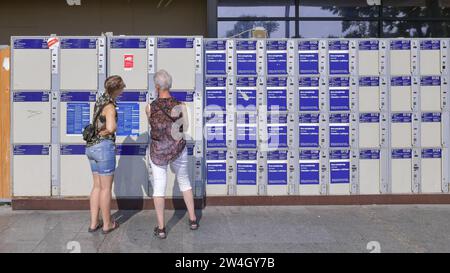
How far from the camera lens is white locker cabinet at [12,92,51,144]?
621 cm

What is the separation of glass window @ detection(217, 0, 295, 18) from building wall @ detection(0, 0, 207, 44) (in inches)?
26.5

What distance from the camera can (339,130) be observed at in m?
6.54

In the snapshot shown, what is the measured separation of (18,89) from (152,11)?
3.83 m

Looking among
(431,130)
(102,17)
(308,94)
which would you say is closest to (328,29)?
(308,94)

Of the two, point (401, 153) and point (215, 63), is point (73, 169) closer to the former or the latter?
point (215, 63)

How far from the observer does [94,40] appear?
6.20 meters

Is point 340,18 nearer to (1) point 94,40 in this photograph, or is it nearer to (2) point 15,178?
(1) point 94,40

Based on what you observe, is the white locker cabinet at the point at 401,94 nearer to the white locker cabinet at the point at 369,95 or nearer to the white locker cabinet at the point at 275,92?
the white locker cabinet at the point at 369,95

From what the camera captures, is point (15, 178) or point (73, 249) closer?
point (73, 249)

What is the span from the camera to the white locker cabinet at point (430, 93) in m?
6.57

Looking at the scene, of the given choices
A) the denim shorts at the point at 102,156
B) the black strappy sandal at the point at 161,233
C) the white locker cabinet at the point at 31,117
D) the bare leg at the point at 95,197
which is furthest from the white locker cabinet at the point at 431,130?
the white locker cabinet at the point at 31,117

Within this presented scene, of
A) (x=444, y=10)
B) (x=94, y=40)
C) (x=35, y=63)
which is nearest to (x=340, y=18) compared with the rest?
(x=444, y=10)

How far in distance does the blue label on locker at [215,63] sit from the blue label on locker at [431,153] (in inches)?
125

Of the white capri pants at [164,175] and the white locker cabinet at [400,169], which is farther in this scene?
the white locker cabinet at [400,169]
